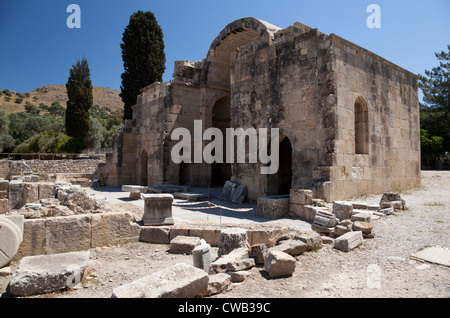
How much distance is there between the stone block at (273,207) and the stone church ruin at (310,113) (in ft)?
2.92

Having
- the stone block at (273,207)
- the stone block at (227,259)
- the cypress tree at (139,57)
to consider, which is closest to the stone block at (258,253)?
the stone block at (227,259)

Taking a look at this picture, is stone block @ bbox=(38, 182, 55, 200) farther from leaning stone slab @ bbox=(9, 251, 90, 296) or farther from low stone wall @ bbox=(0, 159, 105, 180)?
low stone wall @ bbox=(0, 159, 105, 180)

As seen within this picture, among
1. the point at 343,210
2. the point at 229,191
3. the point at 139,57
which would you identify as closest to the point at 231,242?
the point at 343,210

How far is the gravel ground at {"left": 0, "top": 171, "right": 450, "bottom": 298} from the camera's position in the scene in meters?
3.44

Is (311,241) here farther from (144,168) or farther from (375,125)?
(144,168)

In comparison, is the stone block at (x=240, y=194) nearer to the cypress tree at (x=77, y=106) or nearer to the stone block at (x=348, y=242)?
the stone block at (x=348, y=242)

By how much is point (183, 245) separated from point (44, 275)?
2160 mm

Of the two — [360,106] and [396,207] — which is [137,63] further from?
[396,207]

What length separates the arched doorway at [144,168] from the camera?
52.3 ft

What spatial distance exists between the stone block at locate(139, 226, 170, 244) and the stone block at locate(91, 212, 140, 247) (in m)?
0.11

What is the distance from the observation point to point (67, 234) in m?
4.89

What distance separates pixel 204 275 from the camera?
3.36m

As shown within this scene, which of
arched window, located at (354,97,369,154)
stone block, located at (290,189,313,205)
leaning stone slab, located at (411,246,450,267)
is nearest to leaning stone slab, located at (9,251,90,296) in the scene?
leaning stone slab, located at (411,246,450,267)
